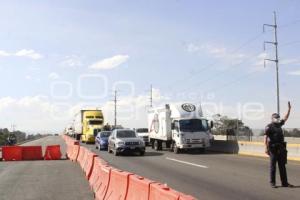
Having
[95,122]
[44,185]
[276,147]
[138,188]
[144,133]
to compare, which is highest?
[95,122]

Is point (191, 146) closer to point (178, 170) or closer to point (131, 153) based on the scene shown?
point (131, 153)

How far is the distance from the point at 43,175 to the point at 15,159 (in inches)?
396

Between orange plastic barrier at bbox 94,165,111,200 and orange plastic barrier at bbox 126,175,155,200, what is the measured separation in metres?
2.52

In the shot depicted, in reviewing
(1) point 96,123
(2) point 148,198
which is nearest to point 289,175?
(2) point 148,198

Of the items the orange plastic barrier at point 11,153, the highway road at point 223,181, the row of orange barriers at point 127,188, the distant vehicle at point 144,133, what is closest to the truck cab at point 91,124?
the distant vehicle at point 144,133

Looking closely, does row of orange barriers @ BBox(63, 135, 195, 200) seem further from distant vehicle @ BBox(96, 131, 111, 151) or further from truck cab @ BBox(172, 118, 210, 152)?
distant vehicle @ BBox(96, 131, 111, 151)

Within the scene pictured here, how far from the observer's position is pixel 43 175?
1886 cm

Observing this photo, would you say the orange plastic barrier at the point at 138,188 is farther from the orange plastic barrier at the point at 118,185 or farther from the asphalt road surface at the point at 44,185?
the asphalt road surface at the point at 44,185

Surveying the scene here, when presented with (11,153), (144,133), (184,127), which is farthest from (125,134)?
(144,133)

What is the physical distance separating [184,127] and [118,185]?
2192 cm

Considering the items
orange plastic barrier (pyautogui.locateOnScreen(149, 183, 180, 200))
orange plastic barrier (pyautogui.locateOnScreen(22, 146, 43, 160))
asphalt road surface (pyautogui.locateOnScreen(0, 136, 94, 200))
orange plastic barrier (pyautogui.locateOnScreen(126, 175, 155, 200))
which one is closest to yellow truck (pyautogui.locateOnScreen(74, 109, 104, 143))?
orange plastic barrier (pyautogui.locateOnScreen(22, 146, 43, 160))

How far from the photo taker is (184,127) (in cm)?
3191

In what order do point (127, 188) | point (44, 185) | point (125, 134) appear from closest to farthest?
1. point (127, 188)
2. point (44, 185)
3. point (125, 134)

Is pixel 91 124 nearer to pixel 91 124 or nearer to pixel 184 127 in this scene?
pixel 91 124
